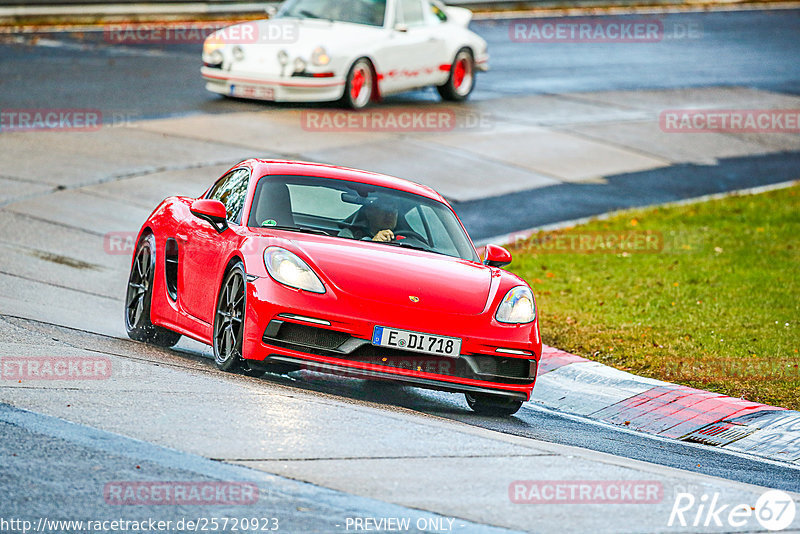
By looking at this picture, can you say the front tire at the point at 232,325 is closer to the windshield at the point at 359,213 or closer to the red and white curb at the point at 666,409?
the windshield at the point at 359,213

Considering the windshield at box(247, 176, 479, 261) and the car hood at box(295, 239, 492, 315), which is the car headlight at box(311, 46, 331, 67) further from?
the car hood at box(295, 239, 492, 315)

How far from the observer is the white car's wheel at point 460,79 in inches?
870

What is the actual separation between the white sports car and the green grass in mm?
5204

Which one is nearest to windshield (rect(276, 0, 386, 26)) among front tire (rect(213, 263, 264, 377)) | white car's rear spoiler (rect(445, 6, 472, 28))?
white car's rear spoiler (rect(445, 6, 472, 28))

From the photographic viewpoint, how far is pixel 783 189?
18.7m

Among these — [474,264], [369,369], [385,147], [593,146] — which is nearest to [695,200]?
[593,146]

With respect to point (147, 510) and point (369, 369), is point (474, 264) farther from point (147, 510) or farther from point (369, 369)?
point (147, 510)

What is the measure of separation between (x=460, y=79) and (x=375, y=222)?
45.6ft

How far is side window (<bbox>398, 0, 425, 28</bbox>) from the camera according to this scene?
20.8m

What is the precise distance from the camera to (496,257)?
8.82 m

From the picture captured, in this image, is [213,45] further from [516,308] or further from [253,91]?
[516,308]

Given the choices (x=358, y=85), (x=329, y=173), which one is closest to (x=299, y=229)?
(x=329, y=173)

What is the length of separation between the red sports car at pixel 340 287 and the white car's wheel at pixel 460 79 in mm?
12989

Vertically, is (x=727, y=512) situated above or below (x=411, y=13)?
below
